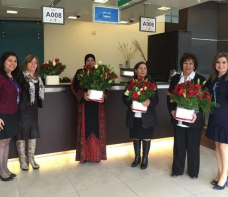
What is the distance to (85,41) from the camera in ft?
28.2

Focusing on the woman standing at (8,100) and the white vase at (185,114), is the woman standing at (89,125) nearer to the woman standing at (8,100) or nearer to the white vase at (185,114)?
the woman standing at (8,100)

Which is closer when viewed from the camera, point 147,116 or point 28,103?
point 28,103

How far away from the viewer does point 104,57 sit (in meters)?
8.85

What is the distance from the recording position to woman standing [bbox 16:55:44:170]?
3415 mm

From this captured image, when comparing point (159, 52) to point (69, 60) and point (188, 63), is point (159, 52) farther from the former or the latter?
point (188, 63)

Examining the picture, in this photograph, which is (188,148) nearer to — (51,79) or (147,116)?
(147,116)

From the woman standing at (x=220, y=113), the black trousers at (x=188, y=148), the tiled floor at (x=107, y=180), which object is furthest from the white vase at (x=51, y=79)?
the woman standing at (x=220, y=113)

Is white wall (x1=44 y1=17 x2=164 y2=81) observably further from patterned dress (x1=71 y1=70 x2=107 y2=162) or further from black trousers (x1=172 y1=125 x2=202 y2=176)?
black trousers (x1=172 y1=125 x2=202 y2=176)

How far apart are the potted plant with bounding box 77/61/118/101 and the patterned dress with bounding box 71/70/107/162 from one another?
0.34 m

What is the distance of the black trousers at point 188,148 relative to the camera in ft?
10.9

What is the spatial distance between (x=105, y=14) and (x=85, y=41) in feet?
12.4

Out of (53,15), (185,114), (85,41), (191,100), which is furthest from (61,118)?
(85,41)

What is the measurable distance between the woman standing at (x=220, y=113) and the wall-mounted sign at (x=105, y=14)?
248 centimetres

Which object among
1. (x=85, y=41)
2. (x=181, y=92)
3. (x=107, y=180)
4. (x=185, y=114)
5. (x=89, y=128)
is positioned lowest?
(x=107, y=180)
